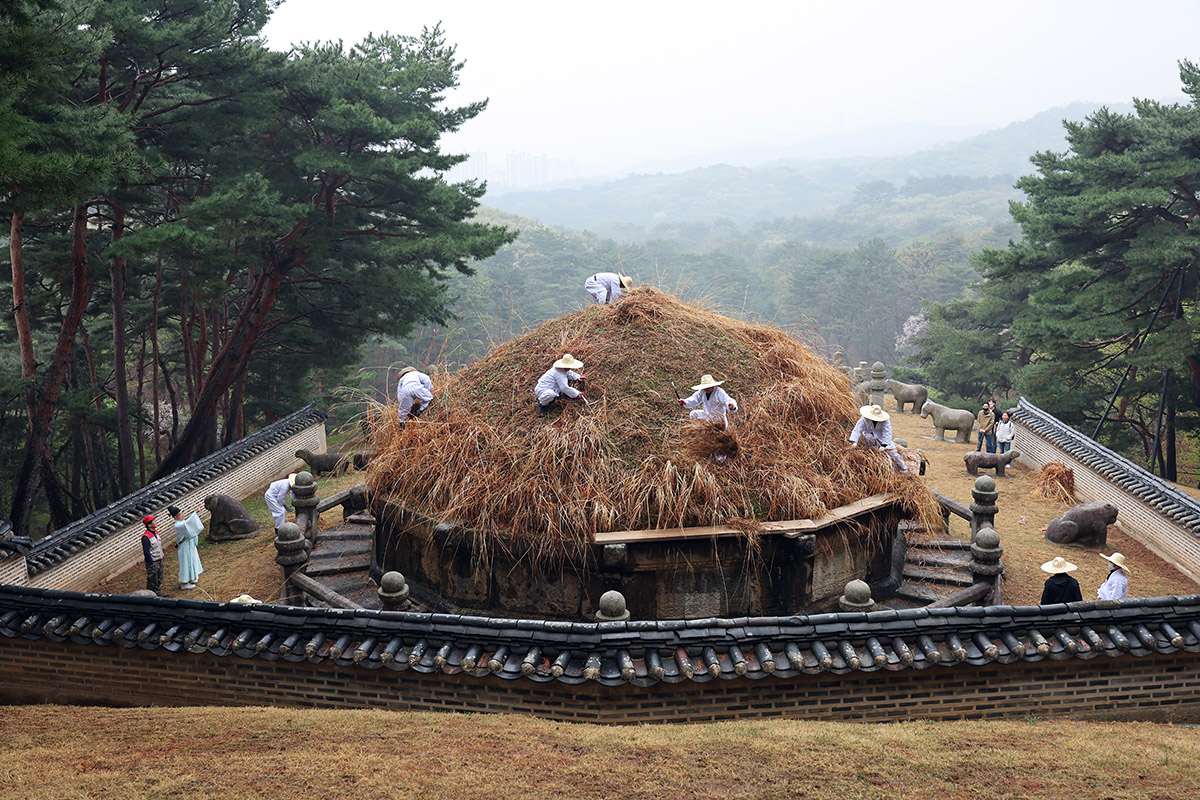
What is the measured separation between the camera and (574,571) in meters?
8.38

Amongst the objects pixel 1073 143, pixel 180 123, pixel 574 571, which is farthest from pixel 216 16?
pixel 1073 143

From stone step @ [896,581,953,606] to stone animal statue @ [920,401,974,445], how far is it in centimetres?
1251

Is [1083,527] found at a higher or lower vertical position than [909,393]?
lower

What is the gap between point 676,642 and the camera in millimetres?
6602

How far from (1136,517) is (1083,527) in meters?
1.64

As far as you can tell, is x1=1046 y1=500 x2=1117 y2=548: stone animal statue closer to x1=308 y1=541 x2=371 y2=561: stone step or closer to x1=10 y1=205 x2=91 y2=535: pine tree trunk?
x1=308 y1=541 x2=371 y2=561: stone step

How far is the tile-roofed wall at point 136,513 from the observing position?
38.4 feet

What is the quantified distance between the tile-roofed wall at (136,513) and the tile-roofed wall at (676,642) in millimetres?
5809

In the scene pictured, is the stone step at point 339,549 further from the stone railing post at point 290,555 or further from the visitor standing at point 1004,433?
→ the visitor standing at point 1004,433

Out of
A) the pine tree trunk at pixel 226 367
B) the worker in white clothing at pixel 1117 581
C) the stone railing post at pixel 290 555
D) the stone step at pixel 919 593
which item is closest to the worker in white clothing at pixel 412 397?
the stone railing post at pixel 290 555

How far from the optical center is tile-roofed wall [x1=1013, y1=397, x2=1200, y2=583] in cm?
1272

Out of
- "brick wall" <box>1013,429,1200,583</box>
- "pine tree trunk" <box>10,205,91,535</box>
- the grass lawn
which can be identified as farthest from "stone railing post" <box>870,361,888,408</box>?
"pine tree trunk" <box>10,205,91,535</box>

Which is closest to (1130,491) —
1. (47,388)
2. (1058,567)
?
(1058,567)

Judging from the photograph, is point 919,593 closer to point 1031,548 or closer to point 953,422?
point 1031,548
